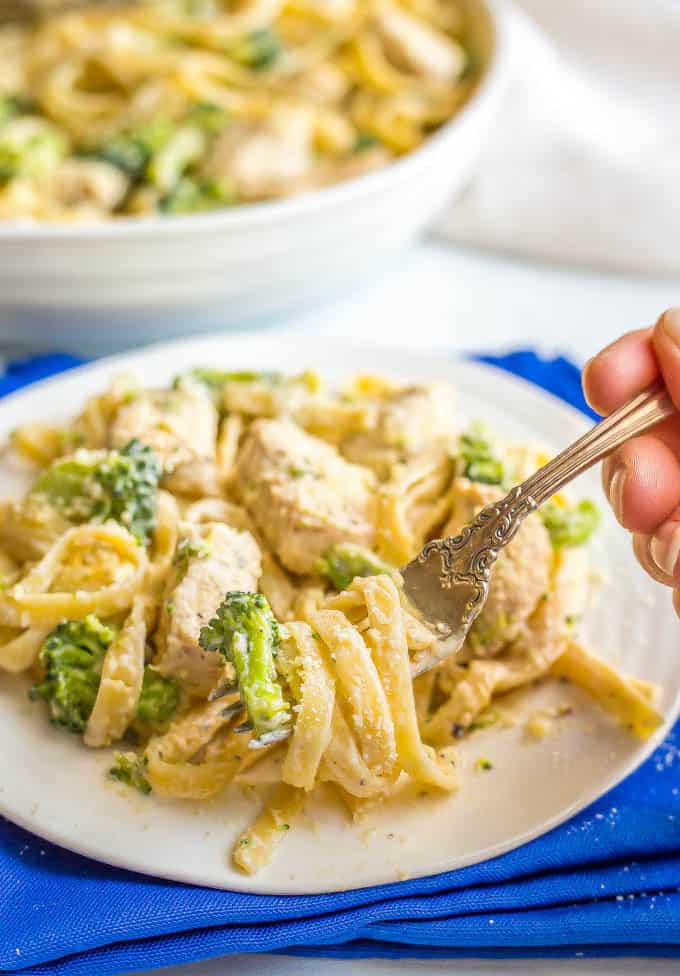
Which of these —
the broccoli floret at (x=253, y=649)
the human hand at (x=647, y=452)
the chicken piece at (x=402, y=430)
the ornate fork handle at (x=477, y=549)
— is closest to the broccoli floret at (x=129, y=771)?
the broccoli floret at (x=253, y=649)

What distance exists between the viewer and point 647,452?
→ 7.58ft

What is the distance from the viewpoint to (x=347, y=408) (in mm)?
3080

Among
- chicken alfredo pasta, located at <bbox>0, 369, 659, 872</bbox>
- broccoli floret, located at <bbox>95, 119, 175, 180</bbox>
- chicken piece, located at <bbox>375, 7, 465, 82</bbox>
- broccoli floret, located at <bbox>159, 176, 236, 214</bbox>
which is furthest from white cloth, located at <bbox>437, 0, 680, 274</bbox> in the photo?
chicken alfredo pasta, located at <bbox>0, 369, 659, 872</bbox>

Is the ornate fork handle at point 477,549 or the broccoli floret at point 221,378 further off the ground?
the ornate fork handle at point 477,549

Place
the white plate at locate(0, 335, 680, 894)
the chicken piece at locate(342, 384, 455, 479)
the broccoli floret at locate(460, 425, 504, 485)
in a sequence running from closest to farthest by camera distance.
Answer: the white plate at locate(0, 335, 680, 894), the broccoli floret at locate(460, 425, 504, 485), the chicken piece at locate(342, 384, 455, 479)

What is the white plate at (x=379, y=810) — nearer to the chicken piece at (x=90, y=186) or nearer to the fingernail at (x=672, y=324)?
the fingernail at (x=672, y=324)

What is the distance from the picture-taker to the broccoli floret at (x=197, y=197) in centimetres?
427

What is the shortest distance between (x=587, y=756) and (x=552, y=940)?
386 millimetres

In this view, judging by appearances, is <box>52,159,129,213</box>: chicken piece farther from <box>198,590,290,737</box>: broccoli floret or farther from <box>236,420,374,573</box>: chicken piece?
<box>198,590,290,737</box>: broccoli floret

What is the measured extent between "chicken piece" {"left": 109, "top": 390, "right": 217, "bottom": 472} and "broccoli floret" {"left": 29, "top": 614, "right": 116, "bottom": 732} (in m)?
0.48

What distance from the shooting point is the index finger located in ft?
7.61

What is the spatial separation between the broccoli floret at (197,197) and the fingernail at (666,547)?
254 cm

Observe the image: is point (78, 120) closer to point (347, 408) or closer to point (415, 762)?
point (347, 408)

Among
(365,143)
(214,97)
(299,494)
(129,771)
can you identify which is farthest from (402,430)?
(214,97)
